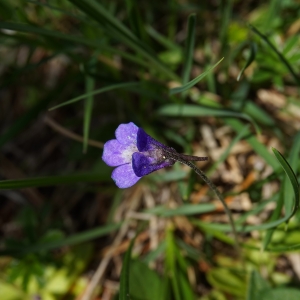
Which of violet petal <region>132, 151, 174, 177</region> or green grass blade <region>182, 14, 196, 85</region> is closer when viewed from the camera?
violet petal <region>132, 151, 174, 177</region>

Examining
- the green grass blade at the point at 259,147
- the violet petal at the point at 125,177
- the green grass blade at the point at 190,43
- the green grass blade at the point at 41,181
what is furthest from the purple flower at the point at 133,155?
the green grass blade at the point at 259,147

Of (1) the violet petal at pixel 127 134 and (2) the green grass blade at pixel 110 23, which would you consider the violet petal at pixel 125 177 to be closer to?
(1) the violet petal at pixel 127 134

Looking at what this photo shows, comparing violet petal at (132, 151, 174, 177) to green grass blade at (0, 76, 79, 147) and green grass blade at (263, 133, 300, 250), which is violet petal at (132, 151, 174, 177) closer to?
green grass blade at (263, 133, 300, 250)

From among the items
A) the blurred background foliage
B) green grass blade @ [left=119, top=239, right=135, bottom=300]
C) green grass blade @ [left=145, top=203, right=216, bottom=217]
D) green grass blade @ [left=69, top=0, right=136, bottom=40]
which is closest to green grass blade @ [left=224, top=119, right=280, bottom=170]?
the blurred background foliage

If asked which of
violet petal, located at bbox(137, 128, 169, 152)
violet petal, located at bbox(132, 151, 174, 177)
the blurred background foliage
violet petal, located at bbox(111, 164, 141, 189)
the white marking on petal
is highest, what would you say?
violet petal, located at bbox(137, 128, 169, 152)

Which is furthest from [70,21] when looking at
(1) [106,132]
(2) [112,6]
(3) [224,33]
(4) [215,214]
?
(4) [215,214]

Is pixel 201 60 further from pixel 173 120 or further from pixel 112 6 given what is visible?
pixel 112 6
